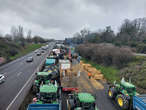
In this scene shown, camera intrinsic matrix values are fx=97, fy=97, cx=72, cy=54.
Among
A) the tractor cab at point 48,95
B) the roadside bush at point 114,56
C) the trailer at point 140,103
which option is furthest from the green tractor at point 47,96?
the roadside bush at point 114,56

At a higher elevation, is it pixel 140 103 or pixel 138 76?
pixel 140 103

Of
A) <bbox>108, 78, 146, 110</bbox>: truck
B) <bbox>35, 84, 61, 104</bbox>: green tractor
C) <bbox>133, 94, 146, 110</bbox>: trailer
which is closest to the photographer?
<bbox>133, 94, 146, 110</bbox>: trailer

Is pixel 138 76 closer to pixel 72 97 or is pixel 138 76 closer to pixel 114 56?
pixel 114 56

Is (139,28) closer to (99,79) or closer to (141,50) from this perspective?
(141,50)

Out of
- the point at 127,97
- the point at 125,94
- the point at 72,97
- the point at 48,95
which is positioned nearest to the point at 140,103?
the point at 127,97

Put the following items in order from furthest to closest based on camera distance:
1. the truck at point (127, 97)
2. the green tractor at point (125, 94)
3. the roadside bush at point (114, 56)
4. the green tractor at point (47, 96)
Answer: the roadside bush at point (114, 56) → the green tractor at point (125, 94) → the truck at point (127, 97) → the green tractor at point (47, 96)

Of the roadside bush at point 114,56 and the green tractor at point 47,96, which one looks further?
the roadside bush at point 114,56

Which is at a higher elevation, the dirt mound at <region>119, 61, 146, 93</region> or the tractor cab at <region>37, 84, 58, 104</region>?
the tractor cab at <region>37, 84, 58, 104</region>

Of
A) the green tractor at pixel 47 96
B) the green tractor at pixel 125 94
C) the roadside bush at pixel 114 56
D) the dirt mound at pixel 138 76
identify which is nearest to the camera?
the green tractor at pixel 47 96

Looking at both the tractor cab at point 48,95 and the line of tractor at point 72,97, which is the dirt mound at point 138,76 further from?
the tractor cab at point 48,95

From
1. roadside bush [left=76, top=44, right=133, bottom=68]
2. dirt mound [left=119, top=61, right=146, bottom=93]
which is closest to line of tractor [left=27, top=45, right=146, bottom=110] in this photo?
dirt mound [left=119, top=61, right=146, bottom=93]

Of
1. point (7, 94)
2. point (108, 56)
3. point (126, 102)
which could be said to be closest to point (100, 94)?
point (126, 102)

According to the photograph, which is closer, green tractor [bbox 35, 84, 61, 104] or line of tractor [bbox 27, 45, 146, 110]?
line of tractor [bbox 27, 45, 146, 110]

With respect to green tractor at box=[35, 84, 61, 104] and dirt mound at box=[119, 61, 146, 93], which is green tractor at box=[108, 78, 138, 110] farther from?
green tractor at box=[35, 84, 61, 104]
